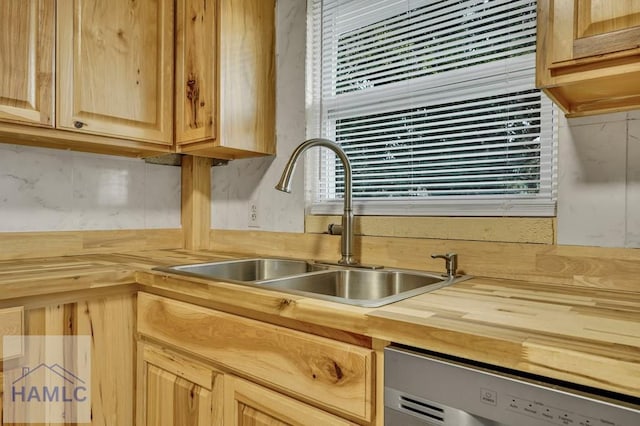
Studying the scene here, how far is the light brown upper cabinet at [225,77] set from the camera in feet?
5.50

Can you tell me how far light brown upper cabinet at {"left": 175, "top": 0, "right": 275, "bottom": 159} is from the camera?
168 cm

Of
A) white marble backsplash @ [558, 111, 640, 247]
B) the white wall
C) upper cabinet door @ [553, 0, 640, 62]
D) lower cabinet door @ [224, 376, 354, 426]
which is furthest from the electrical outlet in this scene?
upper cabinet door @ [553, 0, 640, 62]

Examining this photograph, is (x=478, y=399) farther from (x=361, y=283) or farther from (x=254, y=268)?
(x=254, y=268)

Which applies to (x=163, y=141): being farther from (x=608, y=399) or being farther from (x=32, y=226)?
(x=608, y=399)

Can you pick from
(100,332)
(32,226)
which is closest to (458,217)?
(100,332)

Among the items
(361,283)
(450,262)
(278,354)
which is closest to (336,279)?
(361,283)

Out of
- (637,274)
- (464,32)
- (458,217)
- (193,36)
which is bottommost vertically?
(637,274)

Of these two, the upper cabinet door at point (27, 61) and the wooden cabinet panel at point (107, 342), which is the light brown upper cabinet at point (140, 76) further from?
the wooden cabinet panel at point (107, 342)

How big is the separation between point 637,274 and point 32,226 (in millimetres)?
2023

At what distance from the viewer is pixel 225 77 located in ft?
5.51

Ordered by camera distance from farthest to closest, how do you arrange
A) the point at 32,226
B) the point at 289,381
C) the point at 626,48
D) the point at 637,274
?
1. the point at 32,226
2. the point at 637,274
3. the point at 289,381
4. the point at 626,48

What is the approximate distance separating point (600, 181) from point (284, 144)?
1.17m

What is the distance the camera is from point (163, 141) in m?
1.79

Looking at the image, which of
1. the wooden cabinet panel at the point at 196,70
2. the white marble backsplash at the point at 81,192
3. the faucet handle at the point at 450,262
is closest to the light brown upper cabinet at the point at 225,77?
the wooden cabinet panel at the point at 196,70
